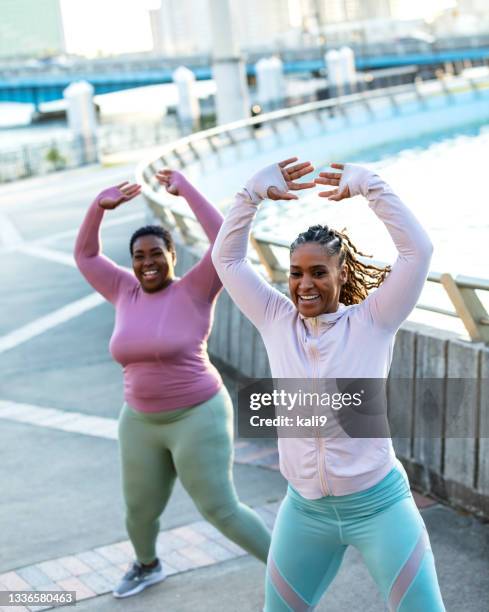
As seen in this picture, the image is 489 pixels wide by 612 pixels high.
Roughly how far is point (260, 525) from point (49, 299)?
994 centimetres

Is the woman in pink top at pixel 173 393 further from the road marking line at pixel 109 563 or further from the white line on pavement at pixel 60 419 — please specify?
the white line on pavement at pixel 60 419

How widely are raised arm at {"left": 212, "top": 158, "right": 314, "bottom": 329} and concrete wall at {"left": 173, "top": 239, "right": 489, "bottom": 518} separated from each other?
2.21 m

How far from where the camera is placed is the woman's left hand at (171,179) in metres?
5.36

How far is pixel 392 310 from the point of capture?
365 cm

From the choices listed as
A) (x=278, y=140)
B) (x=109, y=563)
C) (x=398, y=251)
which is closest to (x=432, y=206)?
(x=278, y=140)

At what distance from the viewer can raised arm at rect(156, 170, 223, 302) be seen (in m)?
5.20

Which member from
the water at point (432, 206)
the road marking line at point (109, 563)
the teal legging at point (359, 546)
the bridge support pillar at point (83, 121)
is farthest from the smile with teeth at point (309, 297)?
the bridge support pillar at point (83, 121)

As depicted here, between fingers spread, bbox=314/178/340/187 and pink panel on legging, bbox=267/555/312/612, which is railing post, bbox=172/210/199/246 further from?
pink panel on legging, bbox=267/555/312/612

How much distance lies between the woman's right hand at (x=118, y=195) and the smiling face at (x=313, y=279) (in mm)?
1846

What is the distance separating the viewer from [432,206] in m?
17.5

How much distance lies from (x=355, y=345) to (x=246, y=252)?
0.59 metres

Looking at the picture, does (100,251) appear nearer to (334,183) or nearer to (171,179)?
(171,179)

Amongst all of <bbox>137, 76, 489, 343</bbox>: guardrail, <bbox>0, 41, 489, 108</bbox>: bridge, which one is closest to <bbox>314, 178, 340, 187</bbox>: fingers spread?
<bbox>137, 76, 489, 343</bbox>: guardrail

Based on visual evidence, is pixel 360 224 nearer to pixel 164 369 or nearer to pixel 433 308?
pixel 433 308
